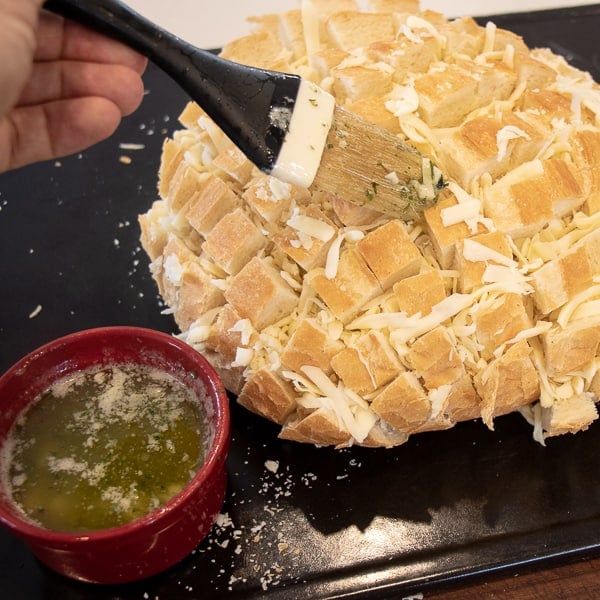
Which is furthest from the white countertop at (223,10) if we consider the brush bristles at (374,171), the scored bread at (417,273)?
the brush bristles at (374,171)

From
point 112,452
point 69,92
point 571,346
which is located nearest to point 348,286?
point 571,346

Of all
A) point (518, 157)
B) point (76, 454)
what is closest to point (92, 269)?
point (76, 454)

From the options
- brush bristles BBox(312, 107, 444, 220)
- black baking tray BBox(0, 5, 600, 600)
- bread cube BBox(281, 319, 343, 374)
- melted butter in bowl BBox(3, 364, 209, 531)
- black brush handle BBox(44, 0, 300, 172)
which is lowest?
black baking tray BBox(0, 5, 600, 600)

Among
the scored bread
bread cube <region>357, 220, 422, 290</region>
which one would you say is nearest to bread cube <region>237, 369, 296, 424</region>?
the scored bread

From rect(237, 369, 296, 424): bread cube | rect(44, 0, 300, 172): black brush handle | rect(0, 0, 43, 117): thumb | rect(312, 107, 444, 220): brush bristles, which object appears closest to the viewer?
rect(0, 0, 43, 117): thumb

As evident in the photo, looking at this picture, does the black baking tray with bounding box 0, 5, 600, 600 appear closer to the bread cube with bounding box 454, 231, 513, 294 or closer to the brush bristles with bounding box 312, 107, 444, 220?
the bread cube with bounding box 454, 231, 513, 294

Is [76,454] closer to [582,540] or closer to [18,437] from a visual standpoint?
[18,437]
